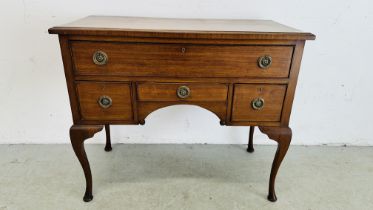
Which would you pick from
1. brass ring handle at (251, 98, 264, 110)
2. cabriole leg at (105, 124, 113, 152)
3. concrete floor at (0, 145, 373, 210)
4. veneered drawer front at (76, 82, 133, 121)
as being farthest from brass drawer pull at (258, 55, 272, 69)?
cabriole leg at (105, 124, 113, 152)

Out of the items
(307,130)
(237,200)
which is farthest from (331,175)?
(237,200)

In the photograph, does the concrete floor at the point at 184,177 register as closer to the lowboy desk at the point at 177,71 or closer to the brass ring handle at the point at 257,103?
the lowboy desk at the point at 177,71

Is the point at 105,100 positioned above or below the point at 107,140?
above

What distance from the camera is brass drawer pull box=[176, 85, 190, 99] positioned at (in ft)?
3.85

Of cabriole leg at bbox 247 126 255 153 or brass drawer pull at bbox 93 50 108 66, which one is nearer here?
brass drawer pull at bbox 93 50 108 66

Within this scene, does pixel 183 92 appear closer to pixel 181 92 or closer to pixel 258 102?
pixel 181 92

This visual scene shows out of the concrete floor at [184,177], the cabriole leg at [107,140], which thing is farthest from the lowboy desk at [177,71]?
the cabriole leg at [107,140]

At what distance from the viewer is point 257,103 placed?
1207mm

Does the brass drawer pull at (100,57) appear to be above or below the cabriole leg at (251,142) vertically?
above

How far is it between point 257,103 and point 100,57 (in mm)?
726

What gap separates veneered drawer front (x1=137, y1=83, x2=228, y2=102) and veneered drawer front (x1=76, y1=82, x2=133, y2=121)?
0.07 m

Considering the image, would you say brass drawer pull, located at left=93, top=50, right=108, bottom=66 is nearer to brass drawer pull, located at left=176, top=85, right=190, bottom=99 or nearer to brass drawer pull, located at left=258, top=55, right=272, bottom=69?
brass drawer pull, located at left=176, top=85, right=190, bottom=99

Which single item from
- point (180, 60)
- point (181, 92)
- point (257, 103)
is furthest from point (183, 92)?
point (257, 103)

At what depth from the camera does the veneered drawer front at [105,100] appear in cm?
116
